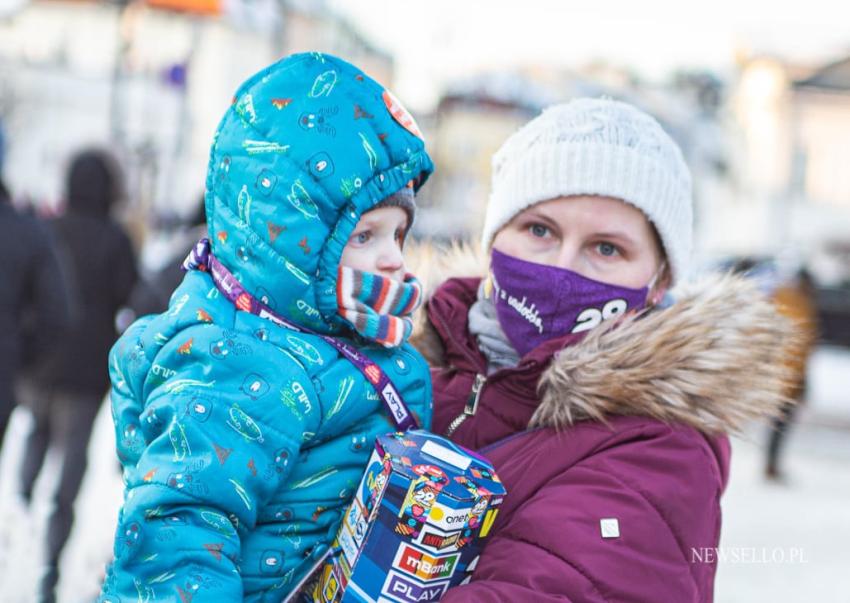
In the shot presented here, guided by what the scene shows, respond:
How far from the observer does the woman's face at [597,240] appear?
167cm

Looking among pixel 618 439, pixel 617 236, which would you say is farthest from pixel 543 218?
pixel 618 439

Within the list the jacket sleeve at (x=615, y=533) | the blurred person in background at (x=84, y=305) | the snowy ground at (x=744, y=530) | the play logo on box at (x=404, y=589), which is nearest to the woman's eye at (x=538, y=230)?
the jacket sleeve at (x=615, y=533)

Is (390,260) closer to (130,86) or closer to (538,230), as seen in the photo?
(538,230)

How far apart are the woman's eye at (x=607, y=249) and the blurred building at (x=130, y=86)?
1935 cm

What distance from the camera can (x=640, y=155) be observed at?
1.69 metres

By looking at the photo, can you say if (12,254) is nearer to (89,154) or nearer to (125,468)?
(89,154)

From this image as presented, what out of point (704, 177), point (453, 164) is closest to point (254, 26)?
point (704, 177)

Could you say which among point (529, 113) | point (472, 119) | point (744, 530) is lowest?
point (744, 530)

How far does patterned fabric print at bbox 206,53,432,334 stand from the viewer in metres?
1.38

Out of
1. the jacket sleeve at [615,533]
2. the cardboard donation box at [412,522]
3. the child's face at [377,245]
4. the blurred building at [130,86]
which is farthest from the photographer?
the blurred building at [130,86]

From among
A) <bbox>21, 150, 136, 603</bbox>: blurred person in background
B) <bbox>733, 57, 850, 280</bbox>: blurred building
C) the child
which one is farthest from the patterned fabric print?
<bbox>733, 57, 850, 280</bbox>: blurred building

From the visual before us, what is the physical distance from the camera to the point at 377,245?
152 centimetres

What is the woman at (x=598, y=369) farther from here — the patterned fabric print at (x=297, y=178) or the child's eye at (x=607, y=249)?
the patterned fabric print at (x=297, y=178)

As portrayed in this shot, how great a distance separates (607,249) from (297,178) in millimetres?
624
